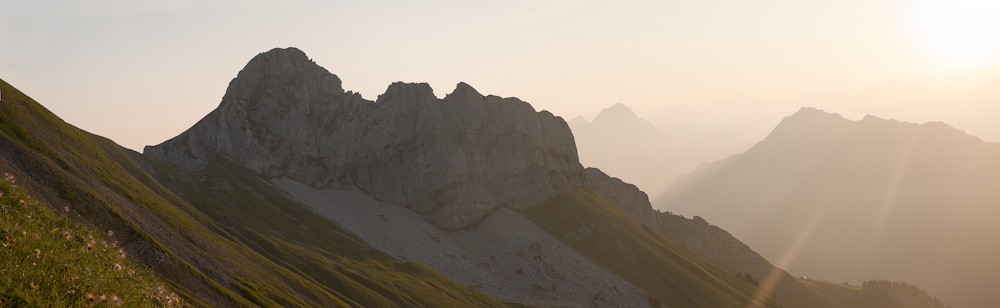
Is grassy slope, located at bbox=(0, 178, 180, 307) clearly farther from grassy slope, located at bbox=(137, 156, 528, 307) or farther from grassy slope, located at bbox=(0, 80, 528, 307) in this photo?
grassy slope, located at bbox=(137, 156, 528, 307)

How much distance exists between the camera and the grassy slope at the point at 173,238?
84500 millimetres

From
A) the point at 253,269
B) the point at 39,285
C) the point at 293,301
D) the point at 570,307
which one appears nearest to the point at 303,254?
the point at 253,269

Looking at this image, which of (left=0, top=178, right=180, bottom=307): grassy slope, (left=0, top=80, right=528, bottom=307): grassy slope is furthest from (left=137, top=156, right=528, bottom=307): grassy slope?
(left=0, top=178, right=180, bottom=307): grassy slope

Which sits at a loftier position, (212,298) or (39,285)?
(39,285)

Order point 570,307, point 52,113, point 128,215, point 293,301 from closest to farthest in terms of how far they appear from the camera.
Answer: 1. point 128,215
2. point 293,301
3. point 52,113
4. point 570,307

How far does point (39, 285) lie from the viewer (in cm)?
1948

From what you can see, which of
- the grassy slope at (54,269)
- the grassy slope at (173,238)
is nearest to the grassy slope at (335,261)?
the grassy slope at (173,238)

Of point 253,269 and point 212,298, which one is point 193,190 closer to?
point 253,269

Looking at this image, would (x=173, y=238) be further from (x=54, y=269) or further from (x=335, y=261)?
(x=54, y=269)

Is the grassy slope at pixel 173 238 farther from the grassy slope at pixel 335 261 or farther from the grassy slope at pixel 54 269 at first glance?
the grassy slope at pixel 54 269

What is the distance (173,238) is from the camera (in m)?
102

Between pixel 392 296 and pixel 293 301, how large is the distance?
160ft

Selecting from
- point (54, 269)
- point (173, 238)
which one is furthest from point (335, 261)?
point (54, 269)

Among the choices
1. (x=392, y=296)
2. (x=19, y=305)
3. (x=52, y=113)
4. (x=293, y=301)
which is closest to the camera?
(x=19, y=305)
